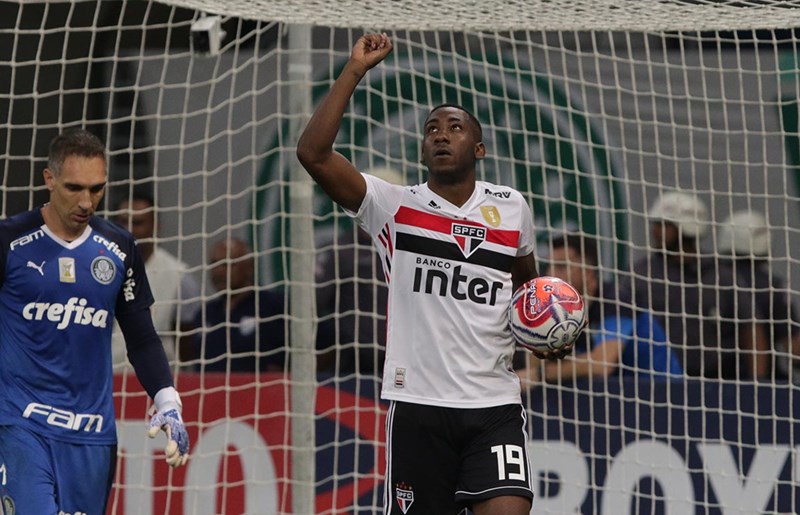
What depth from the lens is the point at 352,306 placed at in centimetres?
864

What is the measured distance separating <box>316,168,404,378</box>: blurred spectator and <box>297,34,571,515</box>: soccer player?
2486mm

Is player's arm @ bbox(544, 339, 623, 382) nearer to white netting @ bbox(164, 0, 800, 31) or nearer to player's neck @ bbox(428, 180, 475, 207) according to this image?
white netting @ bbox(164, 0, 800, 31)

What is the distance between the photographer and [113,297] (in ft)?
18.9

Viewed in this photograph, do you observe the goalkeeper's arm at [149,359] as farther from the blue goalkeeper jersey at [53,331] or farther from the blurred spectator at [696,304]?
the blurred spectator at [696,304]

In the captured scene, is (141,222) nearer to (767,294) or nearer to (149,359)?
(149,359)

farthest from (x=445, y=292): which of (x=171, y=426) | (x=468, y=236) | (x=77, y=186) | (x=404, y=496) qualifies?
(x=77, y=186)

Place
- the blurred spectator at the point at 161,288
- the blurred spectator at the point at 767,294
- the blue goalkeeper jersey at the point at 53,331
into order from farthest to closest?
the blurred spectator at the point at 161,288
the blurred spectator at the point at 767,294
the blue goalkeeper jersey at the point at 53,331

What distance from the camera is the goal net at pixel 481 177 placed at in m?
8.05

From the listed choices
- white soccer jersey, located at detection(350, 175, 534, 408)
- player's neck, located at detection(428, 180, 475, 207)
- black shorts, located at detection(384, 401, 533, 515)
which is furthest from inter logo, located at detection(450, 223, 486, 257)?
black shorts, located at detection(384, 401, 533, 515)

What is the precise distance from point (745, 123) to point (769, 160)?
0.30 metres

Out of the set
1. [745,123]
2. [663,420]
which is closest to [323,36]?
[745,123]

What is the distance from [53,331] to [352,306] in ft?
10.6

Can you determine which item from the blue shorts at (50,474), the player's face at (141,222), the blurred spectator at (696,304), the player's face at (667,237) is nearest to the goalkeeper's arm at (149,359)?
the blue shorts at (50,474)

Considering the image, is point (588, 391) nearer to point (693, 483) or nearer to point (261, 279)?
point (693, 483)
